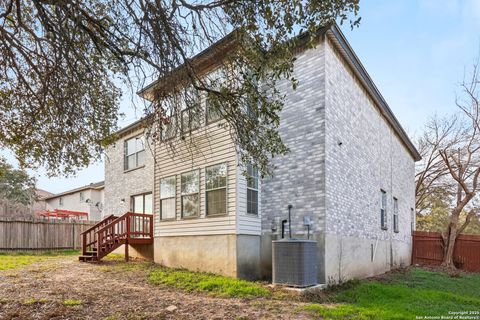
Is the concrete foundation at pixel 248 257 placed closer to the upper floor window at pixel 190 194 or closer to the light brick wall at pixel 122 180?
the upper floor window at pixel 190 194

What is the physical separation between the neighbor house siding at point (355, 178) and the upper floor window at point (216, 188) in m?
2.77

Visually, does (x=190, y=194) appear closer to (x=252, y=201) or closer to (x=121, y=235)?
(x=252, y=201)

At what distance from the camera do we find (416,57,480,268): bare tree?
17473 mm

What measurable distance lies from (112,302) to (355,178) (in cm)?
758

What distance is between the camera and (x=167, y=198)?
39.9 ft

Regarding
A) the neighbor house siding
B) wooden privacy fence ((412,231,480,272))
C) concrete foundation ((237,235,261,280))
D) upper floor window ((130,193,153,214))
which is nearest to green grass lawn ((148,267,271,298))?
concrete foundation ((237,235,261,280))

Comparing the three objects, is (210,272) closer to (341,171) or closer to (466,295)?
(341,171)

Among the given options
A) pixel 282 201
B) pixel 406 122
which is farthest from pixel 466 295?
pixel 406 122

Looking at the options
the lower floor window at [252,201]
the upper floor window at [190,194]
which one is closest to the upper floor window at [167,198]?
the upper floor window at [190,194]

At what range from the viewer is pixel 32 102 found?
8.27 metres

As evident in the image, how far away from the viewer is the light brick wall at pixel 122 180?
14.9 m

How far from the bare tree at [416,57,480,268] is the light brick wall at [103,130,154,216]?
13735mm

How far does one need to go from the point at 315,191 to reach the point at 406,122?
22.5 meters

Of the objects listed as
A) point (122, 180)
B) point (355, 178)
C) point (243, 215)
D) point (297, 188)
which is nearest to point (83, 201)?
point (122, 180)
